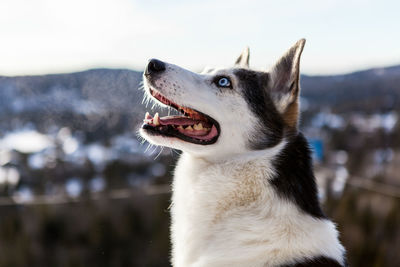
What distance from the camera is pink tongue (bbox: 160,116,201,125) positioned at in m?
2.78

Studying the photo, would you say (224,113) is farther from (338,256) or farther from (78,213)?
(78,213)

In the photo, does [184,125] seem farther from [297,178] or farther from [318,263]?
[318,263]

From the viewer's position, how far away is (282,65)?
2.87m

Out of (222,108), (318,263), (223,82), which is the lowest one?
(318,263)

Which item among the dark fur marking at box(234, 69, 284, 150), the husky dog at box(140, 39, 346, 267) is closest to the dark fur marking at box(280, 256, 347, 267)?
the husky dog at box(140, 39, 346, 267)

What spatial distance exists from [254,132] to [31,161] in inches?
1415

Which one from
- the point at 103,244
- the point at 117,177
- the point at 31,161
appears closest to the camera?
the point at 103,244

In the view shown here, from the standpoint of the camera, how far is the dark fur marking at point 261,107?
2750 millimetres

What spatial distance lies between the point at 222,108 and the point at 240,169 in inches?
18.6

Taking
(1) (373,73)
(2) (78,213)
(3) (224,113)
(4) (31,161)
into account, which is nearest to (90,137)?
(4) (31,161)

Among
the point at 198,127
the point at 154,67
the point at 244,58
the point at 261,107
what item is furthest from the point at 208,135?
the point at 244,58

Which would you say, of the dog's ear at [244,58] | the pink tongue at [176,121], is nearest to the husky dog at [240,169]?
the pink tongue at [176,121]

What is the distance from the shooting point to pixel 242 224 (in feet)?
7.97

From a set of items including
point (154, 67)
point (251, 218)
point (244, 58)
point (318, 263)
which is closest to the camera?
point (318, 263)
